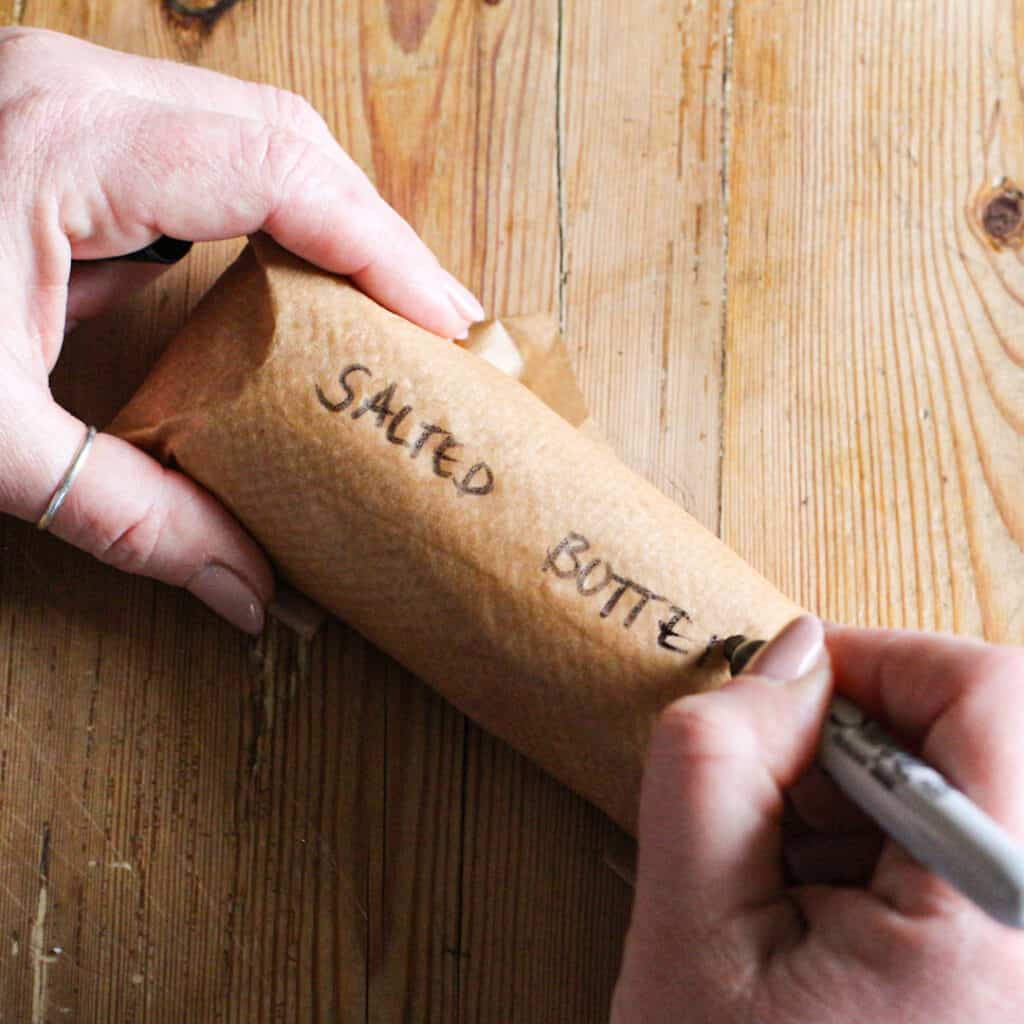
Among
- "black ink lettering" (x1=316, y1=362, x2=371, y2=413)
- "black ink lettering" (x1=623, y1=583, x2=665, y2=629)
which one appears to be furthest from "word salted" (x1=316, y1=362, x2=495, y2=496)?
"black ink lettering" (x1=623, y1=583, x2=665, y2=629)

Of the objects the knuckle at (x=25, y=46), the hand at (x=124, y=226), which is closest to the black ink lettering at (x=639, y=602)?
the hand at (x=124, y=226)

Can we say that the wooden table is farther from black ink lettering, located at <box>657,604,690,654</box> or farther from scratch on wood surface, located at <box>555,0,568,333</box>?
black ink lettering, located at <box>657,604,690,654</box>

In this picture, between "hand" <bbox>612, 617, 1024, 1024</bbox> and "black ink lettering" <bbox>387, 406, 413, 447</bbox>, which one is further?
"black ink lettering" <bbox>387, 406, 413, 447</bbox>

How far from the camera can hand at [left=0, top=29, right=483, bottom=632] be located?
0.66 m

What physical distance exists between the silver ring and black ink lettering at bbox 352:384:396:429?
0.18m

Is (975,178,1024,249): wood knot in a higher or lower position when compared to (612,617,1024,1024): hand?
higher

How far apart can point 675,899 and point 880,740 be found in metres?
0.12

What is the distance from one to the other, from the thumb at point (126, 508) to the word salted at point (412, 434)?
134mm

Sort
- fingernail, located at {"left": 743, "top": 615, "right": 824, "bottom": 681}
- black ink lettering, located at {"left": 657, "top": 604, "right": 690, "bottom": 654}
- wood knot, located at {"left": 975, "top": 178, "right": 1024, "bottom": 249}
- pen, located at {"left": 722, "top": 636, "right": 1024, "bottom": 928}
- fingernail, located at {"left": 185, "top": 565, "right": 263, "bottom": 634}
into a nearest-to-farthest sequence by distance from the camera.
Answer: pen, located at {"left": 722, "top": 636, "right": 1024, "bottom": 928}, fingernail, located at {"left": 743, "top": 615, "right": 824, "bottom": 681}, black ink lettering, located at {"left": 657, "top": 604, "right": 690, "bottom": 654}, fingernail, located at {"left": 185, "top": 565, "right": 263, "bottom": 634}, wood knot, located at {"left": 975, "top": 178, "right": 1024, "bottom": 249}

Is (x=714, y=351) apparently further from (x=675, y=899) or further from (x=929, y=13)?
(x=675, y=899)

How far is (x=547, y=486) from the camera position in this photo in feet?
2.10

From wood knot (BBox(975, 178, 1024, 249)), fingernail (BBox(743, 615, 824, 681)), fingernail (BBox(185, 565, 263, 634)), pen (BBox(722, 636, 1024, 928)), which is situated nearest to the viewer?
pen (BBox(722, 636, 1024, 928))

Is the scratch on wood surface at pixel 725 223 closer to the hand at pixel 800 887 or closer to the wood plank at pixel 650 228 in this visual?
the wood plank at pixel 650 228

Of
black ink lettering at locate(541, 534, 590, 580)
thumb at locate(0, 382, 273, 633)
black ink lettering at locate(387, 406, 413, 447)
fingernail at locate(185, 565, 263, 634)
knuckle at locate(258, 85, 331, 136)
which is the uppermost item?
knuckle at locate(258, 85, 331, 136)
